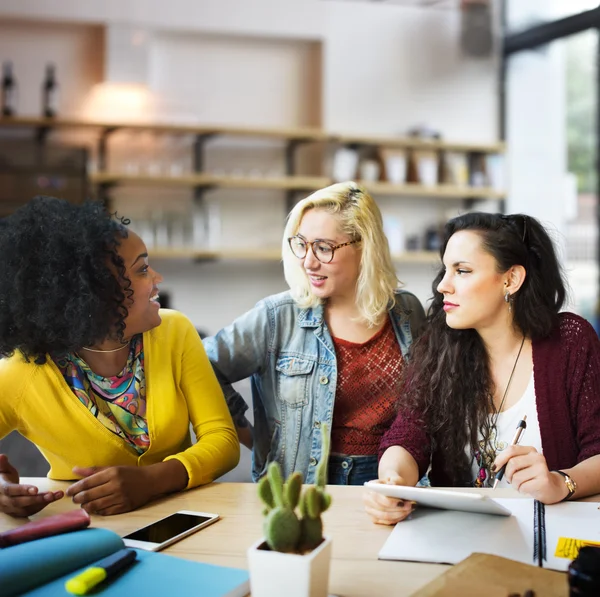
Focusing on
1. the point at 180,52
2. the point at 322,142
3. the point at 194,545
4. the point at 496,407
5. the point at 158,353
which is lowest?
the point at 194,545

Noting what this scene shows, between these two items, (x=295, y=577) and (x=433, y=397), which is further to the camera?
(x=433, y=397)

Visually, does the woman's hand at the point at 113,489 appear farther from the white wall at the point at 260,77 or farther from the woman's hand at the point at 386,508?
the white wall at the point at 260,77

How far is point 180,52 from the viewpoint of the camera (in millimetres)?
5469

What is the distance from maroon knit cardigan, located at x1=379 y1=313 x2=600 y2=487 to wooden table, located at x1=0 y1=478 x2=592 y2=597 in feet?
0.94

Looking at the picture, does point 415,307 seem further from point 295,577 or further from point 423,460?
point 295,577

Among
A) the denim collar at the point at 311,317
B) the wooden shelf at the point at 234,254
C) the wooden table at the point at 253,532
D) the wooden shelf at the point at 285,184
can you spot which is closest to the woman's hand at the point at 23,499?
the wooden table at the point at 253,532

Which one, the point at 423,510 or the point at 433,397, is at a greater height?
the point at 433,397

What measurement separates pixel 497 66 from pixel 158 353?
524cm

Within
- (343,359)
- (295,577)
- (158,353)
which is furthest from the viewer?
(343,359)

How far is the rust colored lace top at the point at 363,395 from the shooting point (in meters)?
2.04

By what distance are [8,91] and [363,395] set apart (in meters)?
3.95

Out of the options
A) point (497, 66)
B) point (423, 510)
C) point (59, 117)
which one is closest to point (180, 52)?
point (59, 117)

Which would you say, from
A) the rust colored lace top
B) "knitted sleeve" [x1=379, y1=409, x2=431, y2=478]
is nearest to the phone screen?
"knitted sleeve" [x1=379, y1=409, x2=431, y2=478]

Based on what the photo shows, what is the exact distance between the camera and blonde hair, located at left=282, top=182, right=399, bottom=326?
81.9 inches
